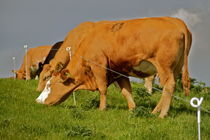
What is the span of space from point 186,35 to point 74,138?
5.12 meters

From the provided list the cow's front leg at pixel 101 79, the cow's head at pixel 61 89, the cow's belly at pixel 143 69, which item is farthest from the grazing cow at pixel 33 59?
the cow's belly at pixel 143 69

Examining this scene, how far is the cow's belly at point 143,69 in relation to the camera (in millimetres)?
12312

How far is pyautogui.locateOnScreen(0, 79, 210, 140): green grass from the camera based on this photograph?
9.11m

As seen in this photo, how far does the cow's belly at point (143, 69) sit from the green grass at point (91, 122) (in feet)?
3.98

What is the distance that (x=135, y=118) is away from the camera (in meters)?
11.4

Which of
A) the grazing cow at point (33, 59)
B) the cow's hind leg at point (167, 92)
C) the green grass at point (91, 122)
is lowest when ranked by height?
the green grass at point (91, 122)

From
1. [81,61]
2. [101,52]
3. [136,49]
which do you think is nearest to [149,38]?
[136,49]

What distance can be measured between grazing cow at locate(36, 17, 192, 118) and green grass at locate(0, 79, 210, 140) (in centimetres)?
66

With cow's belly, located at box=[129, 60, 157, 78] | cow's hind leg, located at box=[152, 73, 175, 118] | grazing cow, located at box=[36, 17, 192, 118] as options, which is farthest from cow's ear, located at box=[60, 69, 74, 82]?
cow's hind leg, located at box=[152, 73, 175, 118]

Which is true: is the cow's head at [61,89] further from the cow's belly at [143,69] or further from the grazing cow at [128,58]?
the cow's belly at [143,69]

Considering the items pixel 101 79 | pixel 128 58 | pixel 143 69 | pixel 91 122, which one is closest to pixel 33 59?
pixel 101 79

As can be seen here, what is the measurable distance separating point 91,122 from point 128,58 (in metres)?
2.54

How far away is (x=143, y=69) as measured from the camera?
12562 mm

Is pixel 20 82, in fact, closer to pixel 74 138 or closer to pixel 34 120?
pixel 34 120
